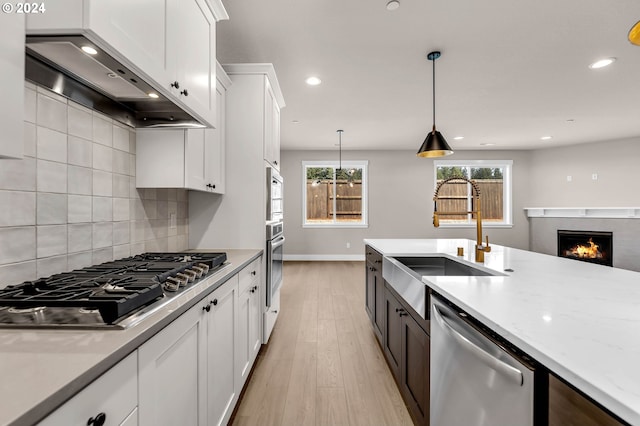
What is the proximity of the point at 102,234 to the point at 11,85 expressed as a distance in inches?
38.4

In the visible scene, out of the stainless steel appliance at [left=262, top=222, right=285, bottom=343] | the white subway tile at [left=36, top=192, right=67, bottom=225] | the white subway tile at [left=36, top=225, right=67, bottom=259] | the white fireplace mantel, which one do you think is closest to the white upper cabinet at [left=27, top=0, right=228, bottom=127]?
the white subway tile at [left=36, top=192, right=67, bottom=225]

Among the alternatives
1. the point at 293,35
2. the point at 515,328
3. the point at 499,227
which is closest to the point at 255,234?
the point at 293,35

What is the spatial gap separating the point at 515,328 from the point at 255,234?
197cm

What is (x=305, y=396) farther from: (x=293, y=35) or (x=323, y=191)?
(x=323, y=191)

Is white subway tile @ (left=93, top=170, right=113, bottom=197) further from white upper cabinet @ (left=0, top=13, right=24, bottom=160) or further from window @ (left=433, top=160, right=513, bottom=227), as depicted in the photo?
window @ (left=433, top=160, right=513, bottom=227)

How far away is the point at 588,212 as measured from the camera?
5879 mm

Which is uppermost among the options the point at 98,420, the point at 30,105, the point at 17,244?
the point at 30,105

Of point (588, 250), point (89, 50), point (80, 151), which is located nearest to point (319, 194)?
point (588, 250)

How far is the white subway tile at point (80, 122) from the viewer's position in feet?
4.35

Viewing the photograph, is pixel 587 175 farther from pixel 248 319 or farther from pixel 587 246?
pixel 248 319

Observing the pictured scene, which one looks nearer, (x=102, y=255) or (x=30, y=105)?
(x=30, y=105)

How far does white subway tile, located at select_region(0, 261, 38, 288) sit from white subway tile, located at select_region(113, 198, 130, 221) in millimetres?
526

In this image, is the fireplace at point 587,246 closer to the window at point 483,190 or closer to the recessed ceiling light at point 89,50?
the window at point 483,190

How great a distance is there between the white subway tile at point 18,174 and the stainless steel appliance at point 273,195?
4.89 ft
